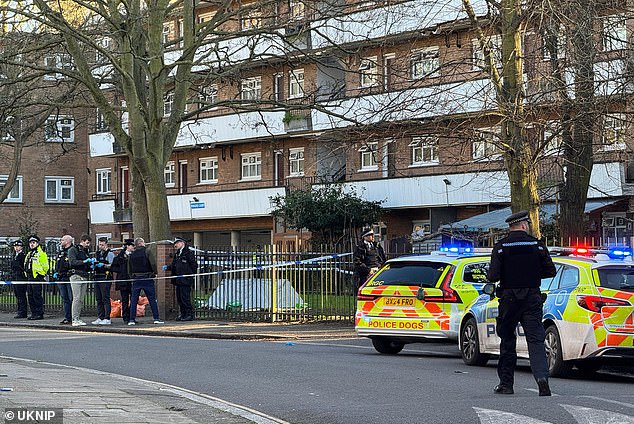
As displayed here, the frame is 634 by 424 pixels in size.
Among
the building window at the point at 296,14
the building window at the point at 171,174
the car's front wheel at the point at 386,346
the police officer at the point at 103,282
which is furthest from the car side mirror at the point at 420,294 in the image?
the building window at the point at 171,174

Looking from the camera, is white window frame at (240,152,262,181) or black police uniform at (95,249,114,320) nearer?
black police uniform at (95,249,114,320)

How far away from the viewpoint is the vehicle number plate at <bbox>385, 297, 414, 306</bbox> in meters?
17.4

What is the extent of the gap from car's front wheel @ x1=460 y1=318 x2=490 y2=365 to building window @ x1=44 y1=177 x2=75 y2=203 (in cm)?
5229

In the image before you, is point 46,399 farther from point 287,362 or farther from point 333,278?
point 333,278

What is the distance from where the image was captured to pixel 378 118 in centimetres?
2284

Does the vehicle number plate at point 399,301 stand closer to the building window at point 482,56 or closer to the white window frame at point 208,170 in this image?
the building window at point 482,56

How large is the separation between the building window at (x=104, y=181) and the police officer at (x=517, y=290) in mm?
52632

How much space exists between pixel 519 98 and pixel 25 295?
552 inches

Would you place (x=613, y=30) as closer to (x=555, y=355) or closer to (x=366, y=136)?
(x=366, y=136)

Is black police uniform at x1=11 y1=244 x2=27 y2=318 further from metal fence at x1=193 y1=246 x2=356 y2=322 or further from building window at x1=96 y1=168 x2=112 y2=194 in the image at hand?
building window at x1=96 y1=168 x2=112 y2=194

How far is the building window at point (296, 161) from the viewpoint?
52094 mm

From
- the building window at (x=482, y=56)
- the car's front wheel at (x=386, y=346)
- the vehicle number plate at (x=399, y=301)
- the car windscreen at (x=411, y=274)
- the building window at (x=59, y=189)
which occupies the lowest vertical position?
the car's front wheel at (x=386, y=346)

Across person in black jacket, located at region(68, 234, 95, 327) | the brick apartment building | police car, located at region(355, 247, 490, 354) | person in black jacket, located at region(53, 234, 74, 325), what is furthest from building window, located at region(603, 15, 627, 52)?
person in black jacket, located at region(53, 234, 74, 325)

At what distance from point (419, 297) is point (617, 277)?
4130 millimetres
